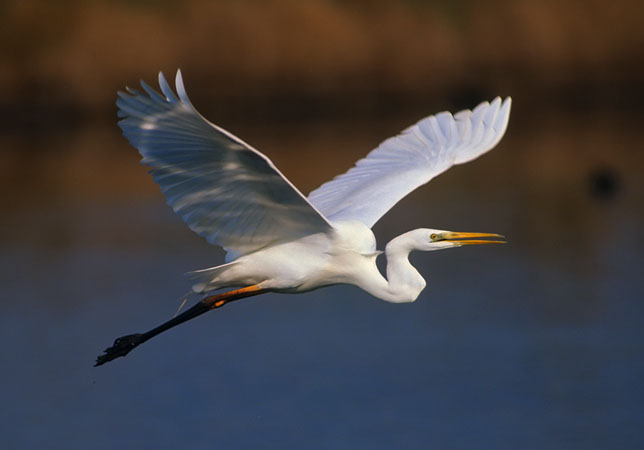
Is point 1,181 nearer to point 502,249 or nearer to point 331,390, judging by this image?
point 502,249

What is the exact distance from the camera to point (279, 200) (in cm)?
557

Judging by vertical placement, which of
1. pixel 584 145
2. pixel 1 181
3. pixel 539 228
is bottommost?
pixel 539 228

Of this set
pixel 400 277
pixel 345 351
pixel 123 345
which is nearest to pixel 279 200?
pixel 400 277

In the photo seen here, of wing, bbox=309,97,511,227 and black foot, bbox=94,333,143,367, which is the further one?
wing, bbox=309,97,511,227

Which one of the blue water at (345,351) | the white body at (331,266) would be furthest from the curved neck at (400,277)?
the blue water at (345,351)

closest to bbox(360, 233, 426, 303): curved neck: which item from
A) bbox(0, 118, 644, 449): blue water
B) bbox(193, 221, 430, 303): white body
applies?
bbox(193, 221, 430, 303): white body

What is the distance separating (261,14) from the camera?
2450 centimetres

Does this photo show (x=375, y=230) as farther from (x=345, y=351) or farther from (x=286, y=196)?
(x=286, y=196)

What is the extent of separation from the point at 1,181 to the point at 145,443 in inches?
414

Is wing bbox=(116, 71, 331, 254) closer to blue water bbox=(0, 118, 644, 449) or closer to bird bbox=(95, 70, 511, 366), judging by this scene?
bird bbox=(95, 70, 511, 366)

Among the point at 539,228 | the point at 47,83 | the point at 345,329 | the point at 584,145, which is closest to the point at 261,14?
the point at 47,83

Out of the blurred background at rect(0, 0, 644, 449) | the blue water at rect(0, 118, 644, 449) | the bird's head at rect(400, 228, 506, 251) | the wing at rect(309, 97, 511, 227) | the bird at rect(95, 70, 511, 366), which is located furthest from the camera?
the blurred background at rect(0, 0, 644, 449)

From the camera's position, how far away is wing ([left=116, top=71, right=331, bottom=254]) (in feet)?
16.2

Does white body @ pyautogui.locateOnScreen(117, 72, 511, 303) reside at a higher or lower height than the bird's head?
higher
